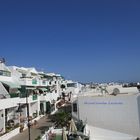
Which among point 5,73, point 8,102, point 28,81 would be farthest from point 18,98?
point 28,81

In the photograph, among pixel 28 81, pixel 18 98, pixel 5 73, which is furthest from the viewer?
pixel 28 81

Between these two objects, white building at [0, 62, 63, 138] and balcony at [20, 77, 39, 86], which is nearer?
white building at [0, 62, 63, 138]

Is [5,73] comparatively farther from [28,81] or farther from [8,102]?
[28,81]

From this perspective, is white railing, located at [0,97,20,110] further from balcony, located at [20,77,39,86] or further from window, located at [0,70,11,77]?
balcony, located at [20,77,39,86]

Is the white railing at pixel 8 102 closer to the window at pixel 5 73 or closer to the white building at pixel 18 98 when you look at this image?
the white building at pixel 18 98

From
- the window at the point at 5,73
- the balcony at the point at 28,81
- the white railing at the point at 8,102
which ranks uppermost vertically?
the window at the point at 5,73

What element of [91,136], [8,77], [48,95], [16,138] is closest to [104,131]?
[91,136]

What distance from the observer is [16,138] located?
102 ft

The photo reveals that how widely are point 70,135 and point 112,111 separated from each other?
6.99 metres

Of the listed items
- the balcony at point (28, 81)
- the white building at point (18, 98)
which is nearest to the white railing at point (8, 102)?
the white building at point (18, 98)

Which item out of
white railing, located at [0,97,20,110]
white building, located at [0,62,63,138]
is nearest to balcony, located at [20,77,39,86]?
white building, located at [0,62,63,138]

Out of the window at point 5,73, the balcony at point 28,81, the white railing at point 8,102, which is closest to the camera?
the white railing at point 8,102

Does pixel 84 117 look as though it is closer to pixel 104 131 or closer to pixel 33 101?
pixel 104 131

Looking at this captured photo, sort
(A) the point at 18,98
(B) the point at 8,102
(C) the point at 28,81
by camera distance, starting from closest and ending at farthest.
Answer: (B) the point at 8,102, (A) the point at 18,98, (C) the point at 28,81
